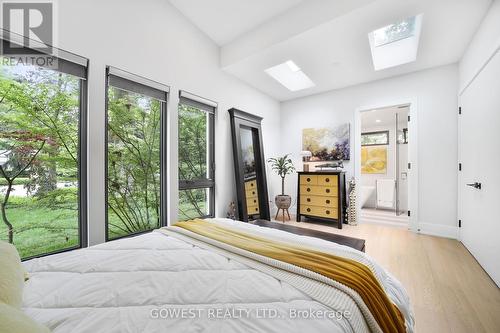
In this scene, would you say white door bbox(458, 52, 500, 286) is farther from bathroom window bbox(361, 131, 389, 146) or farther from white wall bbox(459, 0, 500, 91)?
bathroom window bbox(361, 131, 389, 146)

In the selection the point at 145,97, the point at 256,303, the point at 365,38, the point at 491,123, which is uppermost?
the point at 365,38

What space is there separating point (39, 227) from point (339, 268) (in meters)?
2.26

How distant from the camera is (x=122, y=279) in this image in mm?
848

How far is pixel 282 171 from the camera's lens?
424 centimetres

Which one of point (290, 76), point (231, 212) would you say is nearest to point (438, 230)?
point (231, 212)

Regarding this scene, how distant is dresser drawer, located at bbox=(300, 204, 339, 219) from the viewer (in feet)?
12.0

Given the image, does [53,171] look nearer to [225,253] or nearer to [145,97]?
[145,97]

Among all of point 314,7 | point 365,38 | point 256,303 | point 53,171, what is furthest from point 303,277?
point 365,38

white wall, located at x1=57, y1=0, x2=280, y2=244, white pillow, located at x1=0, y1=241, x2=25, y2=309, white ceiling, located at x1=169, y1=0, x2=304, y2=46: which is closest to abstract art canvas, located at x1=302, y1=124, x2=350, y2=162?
white wall, located at x1=57, y1=0, x2=280, y2=244

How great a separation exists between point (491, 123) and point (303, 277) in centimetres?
250

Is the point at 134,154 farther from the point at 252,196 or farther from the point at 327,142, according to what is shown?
the point at 327,142

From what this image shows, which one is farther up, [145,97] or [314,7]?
[314,7]

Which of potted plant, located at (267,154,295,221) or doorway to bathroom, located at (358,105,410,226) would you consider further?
doorway to bathroom, located at (358,105,410,226)

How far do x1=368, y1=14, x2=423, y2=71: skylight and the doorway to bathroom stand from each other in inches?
69.6
